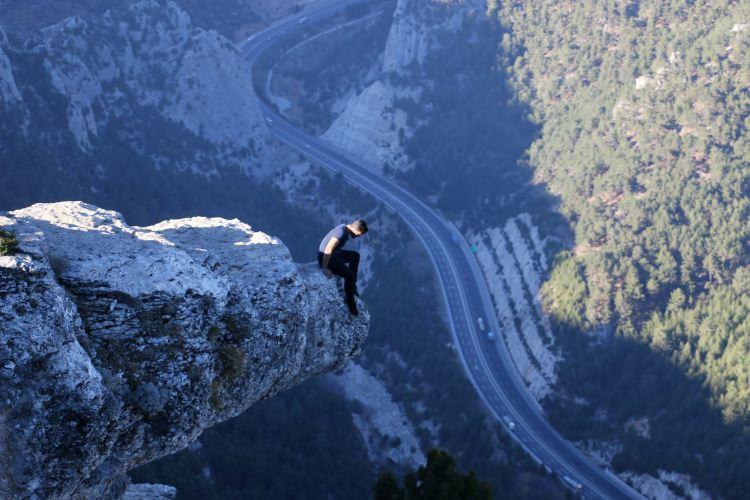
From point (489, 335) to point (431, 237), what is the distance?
972 inches

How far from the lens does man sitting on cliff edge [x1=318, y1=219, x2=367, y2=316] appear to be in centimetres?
2881

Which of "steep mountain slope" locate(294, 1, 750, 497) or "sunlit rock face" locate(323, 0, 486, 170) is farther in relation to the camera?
"sunlit rock face" locate(323, 0, 486, 170)

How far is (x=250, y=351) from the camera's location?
2600 centimetres

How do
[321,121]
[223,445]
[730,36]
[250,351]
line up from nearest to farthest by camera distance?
[250,351] < [223,445] < [730,36] < [321,121]

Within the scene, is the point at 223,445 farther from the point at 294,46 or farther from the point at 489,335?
the point at 294,46

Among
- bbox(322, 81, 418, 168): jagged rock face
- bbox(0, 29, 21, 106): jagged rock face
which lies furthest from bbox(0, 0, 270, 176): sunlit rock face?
bbox(322, 81, 418, 168): jagged rock face

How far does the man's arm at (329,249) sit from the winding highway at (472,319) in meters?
62.2

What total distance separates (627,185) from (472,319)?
3155 centimetres

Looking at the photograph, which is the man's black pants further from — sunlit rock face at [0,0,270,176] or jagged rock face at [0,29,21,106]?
jagged rock face at [0,29,21,106]

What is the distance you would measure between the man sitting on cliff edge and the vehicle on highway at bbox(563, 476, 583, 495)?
195 feet

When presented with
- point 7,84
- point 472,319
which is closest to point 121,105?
point 7,84

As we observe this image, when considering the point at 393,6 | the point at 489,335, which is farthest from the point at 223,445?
the point at 393,6

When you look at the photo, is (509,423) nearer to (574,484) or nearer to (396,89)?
(574,484)

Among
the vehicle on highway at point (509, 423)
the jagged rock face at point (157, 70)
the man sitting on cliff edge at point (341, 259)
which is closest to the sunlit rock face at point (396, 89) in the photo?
the jagged rock face at point (157, 70)
